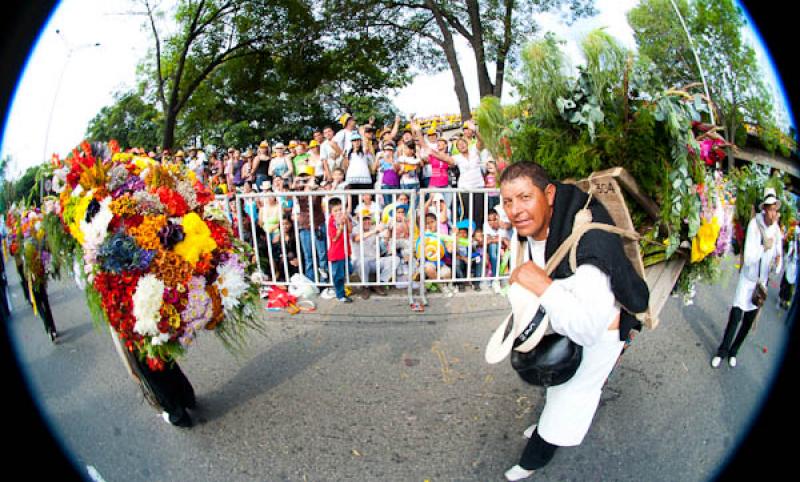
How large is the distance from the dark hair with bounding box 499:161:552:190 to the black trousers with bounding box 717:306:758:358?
768 mm

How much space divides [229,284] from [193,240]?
225 mm

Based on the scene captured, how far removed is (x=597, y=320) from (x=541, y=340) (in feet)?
0.60

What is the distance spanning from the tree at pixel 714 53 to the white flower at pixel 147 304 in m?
1.75

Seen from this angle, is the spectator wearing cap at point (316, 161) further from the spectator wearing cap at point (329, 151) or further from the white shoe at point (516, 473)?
the white shoe at point (516, 473)

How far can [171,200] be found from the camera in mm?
1403

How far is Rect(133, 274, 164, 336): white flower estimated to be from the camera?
132 cm

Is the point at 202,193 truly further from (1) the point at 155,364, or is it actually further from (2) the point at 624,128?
(2) the point at 624,128

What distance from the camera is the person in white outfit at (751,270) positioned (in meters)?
1.13

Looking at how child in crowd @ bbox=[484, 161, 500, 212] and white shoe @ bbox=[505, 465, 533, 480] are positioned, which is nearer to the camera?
white shoe @ bbox=[505, 465, 533, 480]

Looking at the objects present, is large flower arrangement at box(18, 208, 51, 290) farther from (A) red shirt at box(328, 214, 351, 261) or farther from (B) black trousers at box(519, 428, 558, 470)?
(B) black trousers at box(519, 428, 558, 470)

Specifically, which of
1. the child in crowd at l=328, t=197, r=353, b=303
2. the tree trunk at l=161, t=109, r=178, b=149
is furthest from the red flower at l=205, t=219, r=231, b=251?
the child in crowd at l=328, t=197, r=353, b=303

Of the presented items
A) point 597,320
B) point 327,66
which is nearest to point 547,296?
point 597,320

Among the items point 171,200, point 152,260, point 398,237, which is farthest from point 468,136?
point 152,260

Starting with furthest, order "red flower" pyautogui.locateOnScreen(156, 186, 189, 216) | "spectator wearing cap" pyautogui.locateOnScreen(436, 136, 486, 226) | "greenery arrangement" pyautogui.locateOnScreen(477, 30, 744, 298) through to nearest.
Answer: "spectator wearing cap" pyautogui.locateOnScreen(436, 136, 486, 226) < "red flower" pyautogui.locateOnScreen(156, 186, 189, 216) < "greenery arrangement" pyautogui.locateOnScreen(477, 30, 744, 298)
